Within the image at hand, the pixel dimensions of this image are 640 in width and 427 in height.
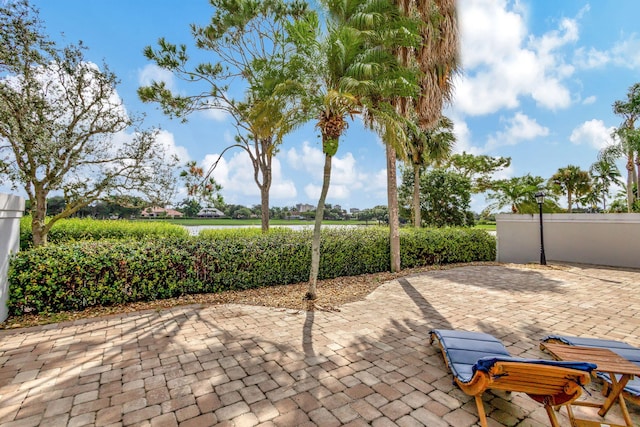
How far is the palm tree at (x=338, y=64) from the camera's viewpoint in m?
5.69

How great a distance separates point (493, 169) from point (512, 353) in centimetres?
2748

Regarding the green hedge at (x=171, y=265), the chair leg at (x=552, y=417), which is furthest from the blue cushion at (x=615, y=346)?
the green hedge at (x=171, y=265)

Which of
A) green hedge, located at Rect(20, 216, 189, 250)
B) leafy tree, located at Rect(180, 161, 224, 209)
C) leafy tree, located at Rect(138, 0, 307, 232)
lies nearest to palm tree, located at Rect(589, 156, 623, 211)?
leafy tree, located at Rect(138, 0, 307, 232)

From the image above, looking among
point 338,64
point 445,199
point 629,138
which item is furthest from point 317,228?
point 629,138

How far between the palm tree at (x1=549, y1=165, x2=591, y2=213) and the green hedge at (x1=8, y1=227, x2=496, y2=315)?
91.7 ft

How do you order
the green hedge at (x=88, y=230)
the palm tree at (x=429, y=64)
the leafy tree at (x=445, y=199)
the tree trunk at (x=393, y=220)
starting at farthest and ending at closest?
1. the leafy tree at (x=445, y=199)
2. the green hedge at (x=88, y=230)
3. the tree trunk at (x=393, y=220)
4. the palm tree at (x=429, y=64)

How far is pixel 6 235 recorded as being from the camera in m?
4.75

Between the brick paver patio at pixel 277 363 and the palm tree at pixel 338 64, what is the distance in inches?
83.6

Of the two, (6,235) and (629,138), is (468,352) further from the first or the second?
(629,138)

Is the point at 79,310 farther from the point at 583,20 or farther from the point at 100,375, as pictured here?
the point at 583,20

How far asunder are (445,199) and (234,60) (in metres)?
13.8

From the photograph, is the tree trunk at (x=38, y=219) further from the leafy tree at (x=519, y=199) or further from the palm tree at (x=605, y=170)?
the palm tree at (x=605, y=170)

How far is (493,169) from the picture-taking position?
88.2 ft

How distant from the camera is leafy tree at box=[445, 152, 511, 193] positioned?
25.6 m
